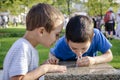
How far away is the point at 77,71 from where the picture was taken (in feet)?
9.26

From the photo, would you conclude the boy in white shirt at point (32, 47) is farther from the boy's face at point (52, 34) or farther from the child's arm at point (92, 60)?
the child's arm at point (92, 60)

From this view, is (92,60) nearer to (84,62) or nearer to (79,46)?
(84,62)

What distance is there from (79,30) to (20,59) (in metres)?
0.46

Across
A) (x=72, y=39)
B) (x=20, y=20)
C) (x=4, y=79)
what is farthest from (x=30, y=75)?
(x=20, y=20)

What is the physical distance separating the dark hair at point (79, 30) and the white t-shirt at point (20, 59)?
30cm

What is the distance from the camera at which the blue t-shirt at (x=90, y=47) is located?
3.29 m

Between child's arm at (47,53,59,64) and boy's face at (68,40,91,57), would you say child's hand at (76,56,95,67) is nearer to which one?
boy's face at (68,40,91,57)

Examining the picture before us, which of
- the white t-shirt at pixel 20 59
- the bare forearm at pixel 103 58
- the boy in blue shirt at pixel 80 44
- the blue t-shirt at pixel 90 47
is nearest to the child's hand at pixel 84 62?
the boy in blue shirt at pixel 80 44

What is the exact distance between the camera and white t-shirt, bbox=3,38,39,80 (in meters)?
2.76

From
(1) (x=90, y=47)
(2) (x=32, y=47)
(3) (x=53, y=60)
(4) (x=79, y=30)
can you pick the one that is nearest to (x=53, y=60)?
(3) (x=53, y=60)

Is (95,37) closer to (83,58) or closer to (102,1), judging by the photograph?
(83,58)

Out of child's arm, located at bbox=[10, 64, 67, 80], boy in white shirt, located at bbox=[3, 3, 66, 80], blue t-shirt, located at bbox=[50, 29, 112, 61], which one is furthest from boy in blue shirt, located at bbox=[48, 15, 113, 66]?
child's arm, located at bbox=[10, 64, 67, 80]

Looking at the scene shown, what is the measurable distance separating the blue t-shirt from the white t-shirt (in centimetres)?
46

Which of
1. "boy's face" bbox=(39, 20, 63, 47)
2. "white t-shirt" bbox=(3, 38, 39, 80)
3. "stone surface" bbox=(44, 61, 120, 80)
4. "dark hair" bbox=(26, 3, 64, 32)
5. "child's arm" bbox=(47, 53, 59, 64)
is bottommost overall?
"stone surface" bbox=(44, 61, 120, 80)
